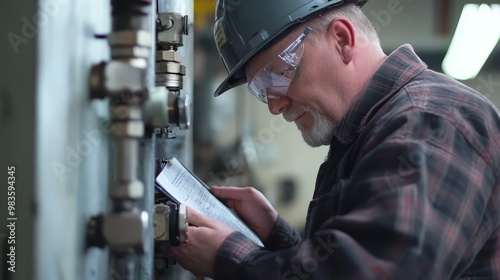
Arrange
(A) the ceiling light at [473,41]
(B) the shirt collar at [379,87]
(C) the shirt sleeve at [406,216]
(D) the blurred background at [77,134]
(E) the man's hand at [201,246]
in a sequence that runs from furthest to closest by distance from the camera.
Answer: (A) the ceiling light at [473,41], (B) the shirt collar at [379,87], (E) the man's hand at [201,246], (C) the shirt sleeve at [406,216], (D) the blurred background at [77,134]

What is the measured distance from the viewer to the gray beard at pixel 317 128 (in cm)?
133

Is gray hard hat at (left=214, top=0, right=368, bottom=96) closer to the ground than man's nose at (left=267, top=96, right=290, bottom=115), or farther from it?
farther from it

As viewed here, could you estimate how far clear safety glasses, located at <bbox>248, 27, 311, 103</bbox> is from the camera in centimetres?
126

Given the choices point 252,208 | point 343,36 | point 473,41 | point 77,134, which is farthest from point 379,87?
point 473,41

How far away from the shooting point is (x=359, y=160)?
107 centimetres

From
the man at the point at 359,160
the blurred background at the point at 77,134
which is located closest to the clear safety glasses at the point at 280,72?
the man at the point at 359,160

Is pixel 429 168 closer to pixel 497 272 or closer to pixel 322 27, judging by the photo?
pixel 497 272

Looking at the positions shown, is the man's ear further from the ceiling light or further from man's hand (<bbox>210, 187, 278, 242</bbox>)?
the ceiling light

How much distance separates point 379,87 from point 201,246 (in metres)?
0.47

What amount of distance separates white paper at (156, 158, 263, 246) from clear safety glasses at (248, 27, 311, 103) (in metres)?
0.25

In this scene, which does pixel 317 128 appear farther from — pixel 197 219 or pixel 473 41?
pixel 473 41

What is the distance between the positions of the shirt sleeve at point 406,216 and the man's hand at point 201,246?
90 millimetres

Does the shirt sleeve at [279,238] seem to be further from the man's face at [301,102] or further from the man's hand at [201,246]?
the man's hand at [201,246]

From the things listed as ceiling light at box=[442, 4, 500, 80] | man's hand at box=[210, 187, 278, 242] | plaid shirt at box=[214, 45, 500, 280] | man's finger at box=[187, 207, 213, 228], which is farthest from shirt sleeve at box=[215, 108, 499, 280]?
ceiling light at box=[442, 4, 500, 80]
